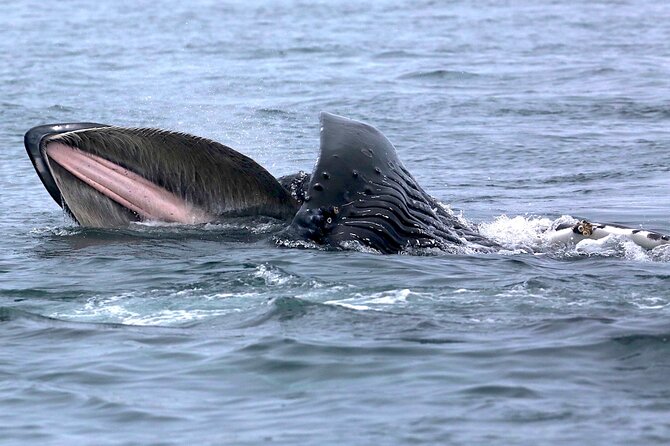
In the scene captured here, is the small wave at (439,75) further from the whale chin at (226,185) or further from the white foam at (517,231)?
the whale chin at (226,185)

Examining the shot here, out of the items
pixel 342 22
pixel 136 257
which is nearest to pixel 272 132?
pixel 136 257

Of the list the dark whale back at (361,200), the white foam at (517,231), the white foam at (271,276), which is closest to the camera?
the white foam at (271,276)

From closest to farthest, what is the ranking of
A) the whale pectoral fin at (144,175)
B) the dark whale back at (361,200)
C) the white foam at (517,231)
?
the dark whale back at (361,200) < the whale pectoral fin at (144,175) < the white foam at (517,231)

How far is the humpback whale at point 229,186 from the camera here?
998cm

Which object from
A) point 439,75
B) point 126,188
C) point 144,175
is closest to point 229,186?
A: point 144,175

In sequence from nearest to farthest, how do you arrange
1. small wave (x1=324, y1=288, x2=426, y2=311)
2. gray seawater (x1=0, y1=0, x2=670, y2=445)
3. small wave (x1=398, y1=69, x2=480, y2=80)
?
gray seawater (x1=0, y1=0, x2=670, y2=445) < small wave (x1=324, y1=288, x2=426, y2=311) < small wave (x1=398, y1=69, x2=480, y2=80)

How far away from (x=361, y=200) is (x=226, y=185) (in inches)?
46.3

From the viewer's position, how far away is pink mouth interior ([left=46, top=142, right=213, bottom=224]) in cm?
1021

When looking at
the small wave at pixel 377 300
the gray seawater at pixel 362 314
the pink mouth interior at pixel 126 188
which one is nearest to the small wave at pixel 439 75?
the gray seawater at pixel 362 314

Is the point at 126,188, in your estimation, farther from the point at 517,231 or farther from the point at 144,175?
the point at 517,231

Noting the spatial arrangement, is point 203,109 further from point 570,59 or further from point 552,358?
point 552,358

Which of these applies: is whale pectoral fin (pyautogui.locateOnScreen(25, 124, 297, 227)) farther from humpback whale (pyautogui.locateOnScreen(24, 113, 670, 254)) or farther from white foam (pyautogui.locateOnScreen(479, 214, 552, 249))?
white foam (pyautogui.locateOnScreen(479, 214, 552, 249))

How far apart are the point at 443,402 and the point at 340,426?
0.62 m

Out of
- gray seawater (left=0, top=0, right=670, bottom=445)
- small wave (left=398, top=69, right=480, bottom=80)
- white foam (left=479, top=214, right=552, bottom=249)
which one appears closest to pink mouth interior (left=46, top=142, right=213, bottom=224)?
gray seawater (left=0, top=0, right=670, bottom=445)
